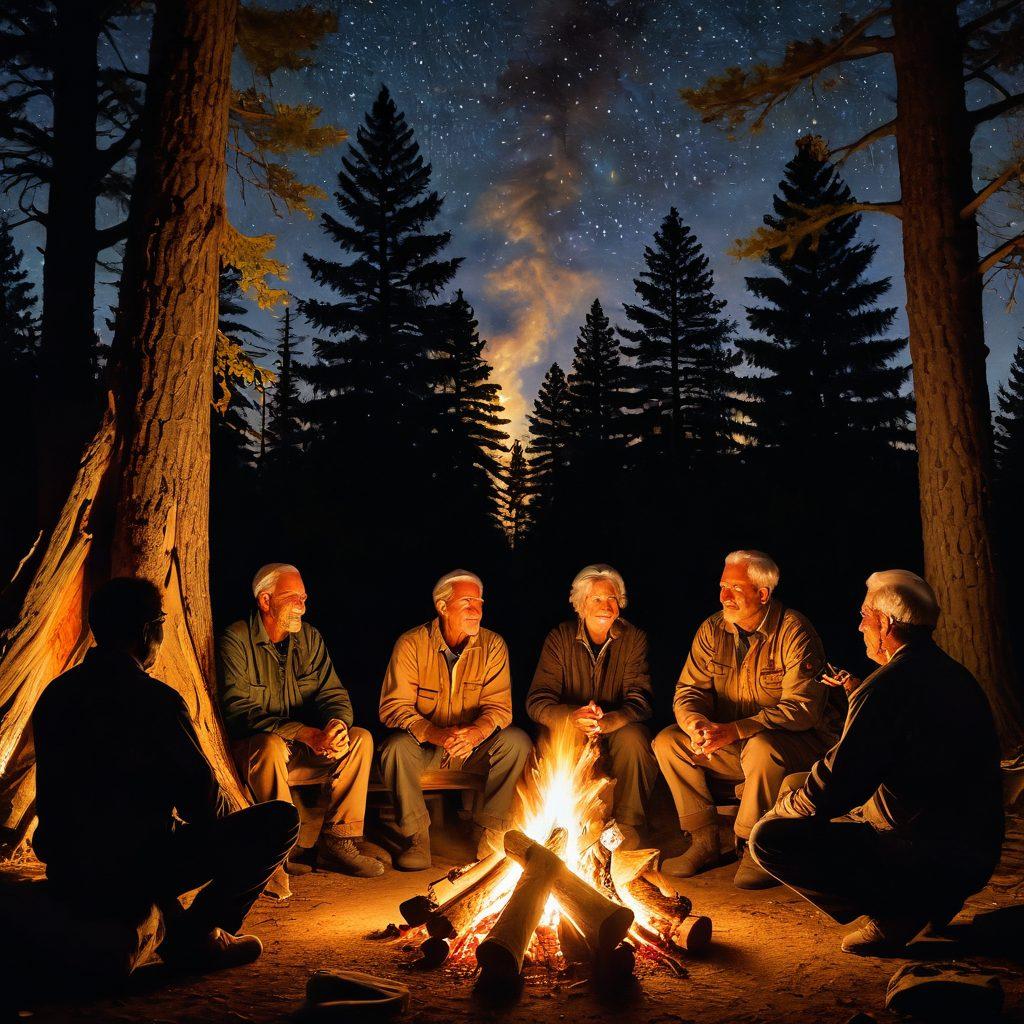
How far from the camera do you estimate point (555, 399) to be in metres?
52.1

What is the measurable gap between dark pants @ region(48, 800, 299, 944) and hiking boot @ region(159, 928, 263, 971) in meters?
0.04

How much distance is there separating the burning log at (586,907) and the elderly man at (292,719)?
1654 mm

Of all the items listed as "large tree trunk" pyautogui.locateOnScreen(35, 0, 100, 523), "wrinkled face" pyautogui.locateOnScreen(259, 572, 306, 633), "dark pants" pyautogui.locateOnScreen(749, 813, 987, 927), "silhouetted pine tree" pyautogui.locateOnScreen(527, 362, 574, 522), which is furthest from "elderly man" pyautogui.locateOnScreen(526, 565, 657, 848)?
"silhouetted pine tree" pyautogui.locateOnScreen(527, 362, 574, 522)

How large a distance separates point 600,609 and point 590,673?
1.57ft

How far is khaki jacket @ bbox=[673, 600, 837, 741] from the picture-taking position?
5312 mm

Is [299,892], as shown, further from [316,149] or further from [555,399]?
[555,399]

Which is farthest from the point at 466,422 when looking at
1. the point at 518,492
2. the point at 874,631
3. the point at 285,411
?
the point at 874,631

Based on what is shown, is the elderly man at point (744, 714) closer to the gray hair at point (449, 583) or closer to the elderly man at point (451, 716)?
the elderly man at point (451, 716)

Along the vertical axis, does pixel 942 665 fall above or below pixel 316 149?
below

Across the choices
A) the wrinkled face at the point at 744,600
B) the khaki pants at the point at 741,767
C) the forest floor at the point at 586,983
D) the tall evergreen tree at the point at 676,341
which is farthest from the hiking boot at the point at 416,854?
the tall evergreen tree at the point at 676,341

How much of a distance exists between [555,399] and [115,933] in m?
49.9

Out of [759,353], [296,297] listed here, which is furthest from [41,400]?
[759,353]

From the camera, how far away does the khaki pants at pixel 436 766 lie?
5.56 m

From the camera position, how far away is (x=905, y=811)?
12.1ft
